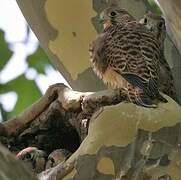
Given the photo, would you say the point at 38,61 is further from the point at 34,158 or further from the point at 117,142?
the point at 117,142

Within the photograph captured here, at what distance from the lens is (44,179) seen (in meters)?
1.20

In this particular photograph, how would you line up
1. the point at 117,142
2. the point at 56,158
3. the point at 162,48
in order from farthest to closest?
the point at 162,48
the point at 56,158
the point at 117,142

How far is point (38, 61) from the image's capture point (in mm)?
2398

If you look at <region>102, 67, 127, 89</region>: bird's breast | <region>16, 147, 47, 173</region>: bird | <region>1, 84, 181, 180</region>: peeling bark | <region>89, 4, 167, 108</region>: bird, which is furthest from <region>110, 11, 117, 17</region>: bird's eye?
<region>16, 147, 47, 173</region>: bird

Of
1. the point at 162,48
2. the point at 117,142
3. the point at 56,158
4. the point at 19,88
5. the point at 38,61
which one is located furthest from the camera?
the point at 38,61

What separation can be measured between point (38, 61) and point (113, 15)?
68 cm

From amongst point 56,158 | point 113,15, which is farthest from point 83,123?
point 113,15

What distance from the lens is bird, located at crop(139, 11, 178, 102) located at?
1560 mm

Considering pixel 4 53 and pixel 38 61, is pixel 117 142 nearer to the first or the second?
pixel 4 53

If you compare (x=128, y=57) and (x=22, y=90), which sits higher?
(x=128, y=57)

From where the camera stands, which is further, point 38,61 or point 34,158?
point 38,61

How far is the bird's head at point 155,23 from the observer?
1711mm

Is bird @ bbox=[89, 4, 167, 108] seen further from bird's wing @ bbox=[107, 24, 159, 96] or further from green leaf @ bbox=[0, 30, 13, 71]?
green leaf @ bbox=[0, 30, 13, 71]

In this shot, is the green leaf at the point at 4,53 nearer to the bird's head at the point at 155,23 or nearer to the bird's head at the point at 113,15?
the bird's head at the point at 113,15
